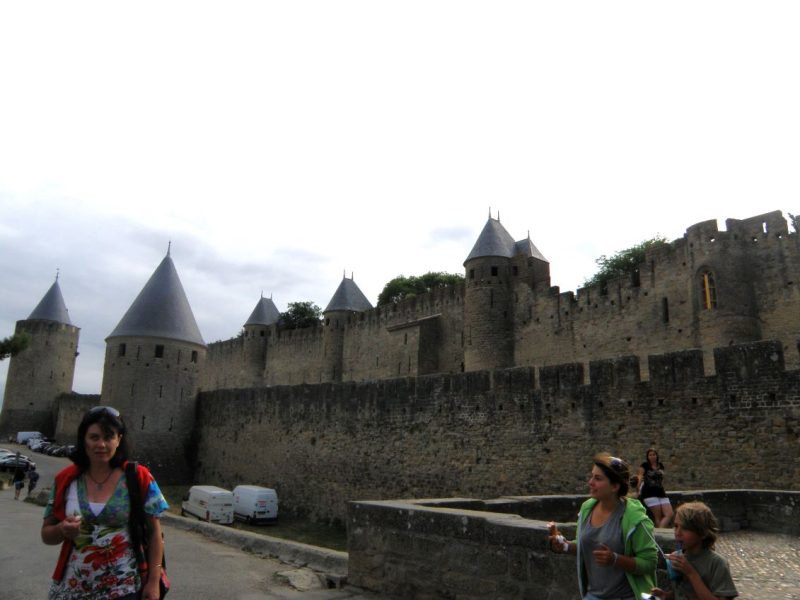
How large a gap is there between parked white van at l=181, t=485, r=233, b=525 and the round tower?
13217mm

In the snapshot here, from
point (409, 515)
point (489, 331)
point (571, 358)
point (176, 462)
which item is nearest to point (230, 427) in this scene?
point (176, 462)

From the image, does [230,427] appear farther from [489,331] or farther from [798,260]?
[798,260]

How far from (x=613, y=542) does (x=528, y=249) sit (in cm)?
2698

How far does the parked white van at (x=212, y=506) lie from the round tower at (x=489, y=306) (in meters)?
13.2

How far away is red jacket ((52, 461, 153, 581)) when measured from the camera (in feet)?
10.8

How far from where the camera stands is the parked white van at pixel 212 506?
17.8m

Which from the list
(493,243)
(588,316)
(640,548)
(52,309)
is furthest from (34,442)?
(640,548)

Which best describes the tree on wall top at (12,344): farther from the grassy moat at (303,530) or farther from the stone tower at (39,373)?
the stone tower at (39,373)

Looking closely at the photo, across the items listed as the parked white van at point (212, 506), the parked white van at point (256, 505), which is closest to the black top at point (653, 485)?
the parked white van at point (212, 506)

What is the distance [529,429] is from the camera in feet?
44.7

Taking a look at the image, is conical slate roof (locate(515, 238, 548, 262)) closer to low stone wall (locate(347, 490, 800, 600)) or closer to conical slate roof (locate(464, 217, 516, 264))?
conical slate roof (locate(464, 217, 516, 264))

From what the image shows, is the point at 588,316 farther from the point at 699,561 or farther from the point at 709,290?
the point at 699,561

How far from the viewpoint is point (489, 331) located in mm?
28406

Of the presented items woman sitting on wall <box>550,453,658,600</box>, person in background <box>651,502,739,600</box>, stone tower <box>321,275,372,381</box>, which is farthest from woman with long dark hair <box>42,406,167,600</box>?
stone tower <box>321,275,372,381</box>
